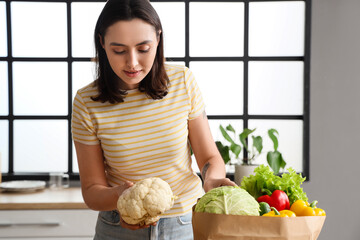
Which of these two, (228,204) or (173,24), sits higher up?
(173,24)

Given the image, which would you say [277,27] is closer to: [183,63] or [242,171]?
[183,63]

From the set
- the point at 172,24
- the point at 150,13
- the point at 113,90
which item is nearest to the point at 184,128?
the point at 113,90

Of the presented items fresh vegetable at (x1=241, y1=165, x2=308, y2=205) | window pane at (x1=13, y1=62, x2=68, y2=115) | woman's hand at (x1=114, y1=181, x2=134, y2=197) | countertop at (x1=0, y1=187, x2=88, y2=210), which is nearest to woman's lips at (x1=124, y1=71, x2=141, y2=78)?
woman's hand at (x1=114, y1=181, x2=134, y2=197)

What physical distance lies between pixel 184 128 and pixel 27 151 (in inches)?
76.7

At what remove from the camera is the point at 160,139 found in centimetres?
134

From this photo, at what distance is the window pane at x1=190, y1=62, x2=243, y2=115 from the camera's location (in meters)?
2.98

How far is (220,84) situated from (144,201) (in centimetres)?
204

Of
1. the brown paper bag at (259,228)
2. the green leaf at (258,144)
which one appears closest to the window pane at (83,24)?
the green leaf at (258,144)

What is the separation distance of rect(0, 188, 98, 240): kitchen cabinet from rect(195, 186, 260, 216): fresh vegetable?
4.93 feet

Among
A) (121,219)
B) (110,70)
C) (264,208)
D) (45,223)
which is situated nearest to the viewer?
(264,208)

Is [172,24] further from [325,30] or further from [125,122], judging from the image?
[125,122]

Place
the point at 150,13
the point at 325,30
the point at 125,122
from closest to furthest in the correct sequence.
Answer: the point at 150,13 < the point at 125,122 < the point at 325,30

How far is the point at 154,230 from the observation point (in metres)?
1.36

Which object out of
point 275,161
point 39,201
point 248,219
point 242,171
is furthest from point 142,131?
point 275,161
